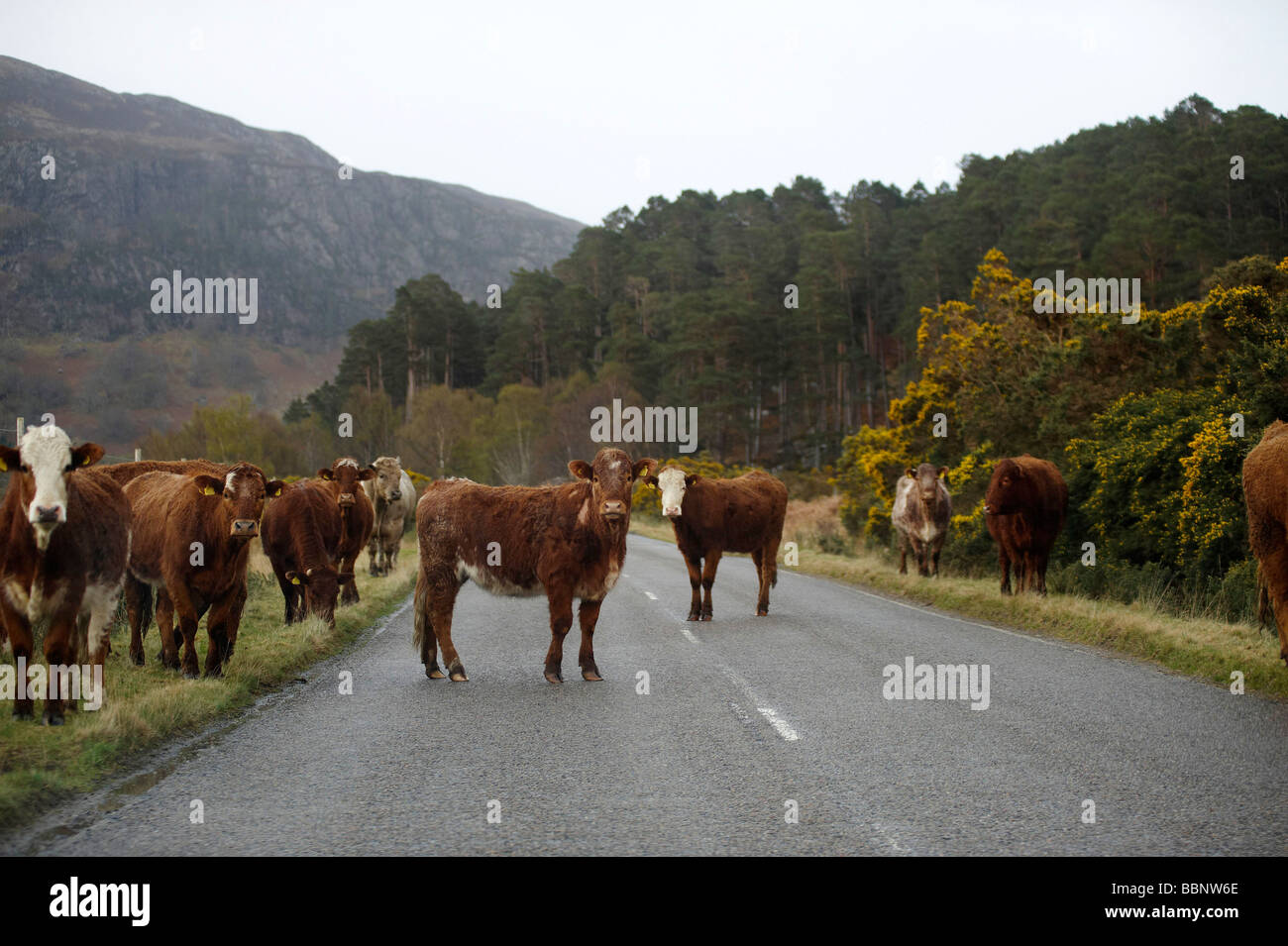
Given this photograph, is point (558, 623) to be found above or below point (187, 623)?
below

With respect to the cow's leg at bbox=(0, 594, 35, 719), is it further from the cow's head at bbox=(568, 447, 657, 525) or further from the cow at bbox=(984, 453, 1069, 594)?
the cow at bbox=(984, 453, 1069, 594)

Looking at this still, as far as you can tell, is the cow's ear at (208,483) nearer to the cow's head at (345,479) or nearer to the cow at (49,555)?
the cow at (49,555)

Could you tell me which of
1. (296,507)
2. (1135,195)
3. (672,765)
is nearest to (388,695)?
(672,765)

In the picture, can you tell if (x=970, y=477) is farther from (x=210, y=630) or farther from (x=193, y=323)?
(x=193, y=323)

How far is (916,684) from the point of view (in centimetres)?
910

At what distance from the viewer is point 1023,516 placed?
16.0 meters

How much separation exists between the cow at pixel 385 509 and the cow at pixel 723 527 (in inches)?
305

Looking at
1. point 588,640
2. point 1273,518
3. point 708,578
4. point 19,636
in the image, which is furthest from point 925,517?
point 19,636

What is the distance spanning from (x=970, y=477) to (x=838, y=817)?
59.0 feet

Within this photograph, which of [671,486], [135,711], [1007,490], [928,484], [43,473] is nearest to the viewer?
[43,473]

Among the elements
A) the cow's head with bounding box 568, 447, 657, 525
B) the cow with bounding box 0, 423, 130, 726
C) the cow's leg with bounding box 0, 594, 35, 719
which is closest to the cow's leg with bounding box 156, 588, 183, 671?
the cow with bounding box 0, 423, 130, 726

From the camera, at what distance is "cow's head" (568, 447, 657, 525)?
30.2ft

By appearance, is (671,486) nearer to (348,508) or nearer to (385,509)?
(348,508)

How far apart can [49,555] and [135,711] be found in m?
1.23
